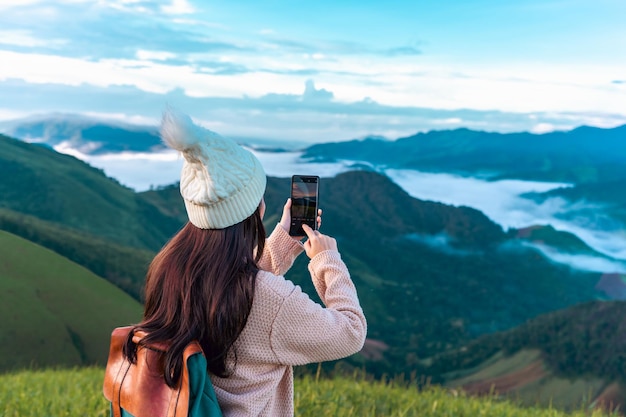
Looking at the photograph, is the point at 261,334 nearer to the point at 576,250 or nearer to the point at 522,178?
the point at 576,250

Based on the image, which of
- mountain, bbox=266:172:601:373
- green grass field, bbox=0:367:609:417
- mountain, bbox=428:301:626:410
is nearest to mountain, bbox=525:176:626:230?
mountain, bbox=266:172:601:373

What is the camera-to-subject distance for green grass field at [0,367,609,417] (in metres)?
4.43

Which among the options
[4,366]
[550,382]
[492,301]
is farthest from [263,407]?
[492,301]

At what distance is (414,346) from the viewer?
24156 millimetres

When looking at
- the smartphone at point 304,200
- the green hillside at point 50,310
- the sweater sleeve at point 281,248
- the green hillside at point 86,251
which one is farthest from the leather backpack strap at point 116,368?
the green hillside at point 86,251

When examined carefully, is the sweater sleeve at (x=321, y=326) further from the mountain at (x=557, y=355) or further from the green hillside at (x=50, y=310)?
the mountain at (x=557, y=355)

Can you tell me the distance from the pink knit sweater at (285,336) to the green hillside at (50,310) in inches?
237

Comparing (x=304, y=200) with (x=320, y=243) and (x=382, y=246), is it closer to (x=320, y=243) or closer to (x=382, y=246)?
(x=320, y=243)

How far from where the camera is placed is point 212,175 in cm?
221

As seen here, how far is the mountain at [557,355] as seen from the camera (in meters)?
16.9

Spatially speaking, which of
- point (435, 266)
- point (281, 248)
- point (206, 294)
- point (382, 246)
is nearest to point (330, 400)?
point (281, 248)

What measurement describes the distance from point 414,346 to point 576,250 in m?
22.2

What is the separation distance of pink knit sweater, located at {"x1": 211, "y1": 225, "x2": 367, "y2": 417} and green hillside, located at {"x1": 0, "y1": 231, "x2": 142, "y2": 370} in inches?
237

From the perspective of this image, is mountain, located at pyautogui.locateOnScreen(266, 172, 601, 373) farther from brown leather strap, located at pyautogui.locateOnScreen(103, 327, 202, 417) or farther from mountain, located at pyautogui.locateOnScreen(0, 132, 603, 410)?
brown leather strap, located at pyautogui.locateOnScreen(103, 327, 202, 417)
